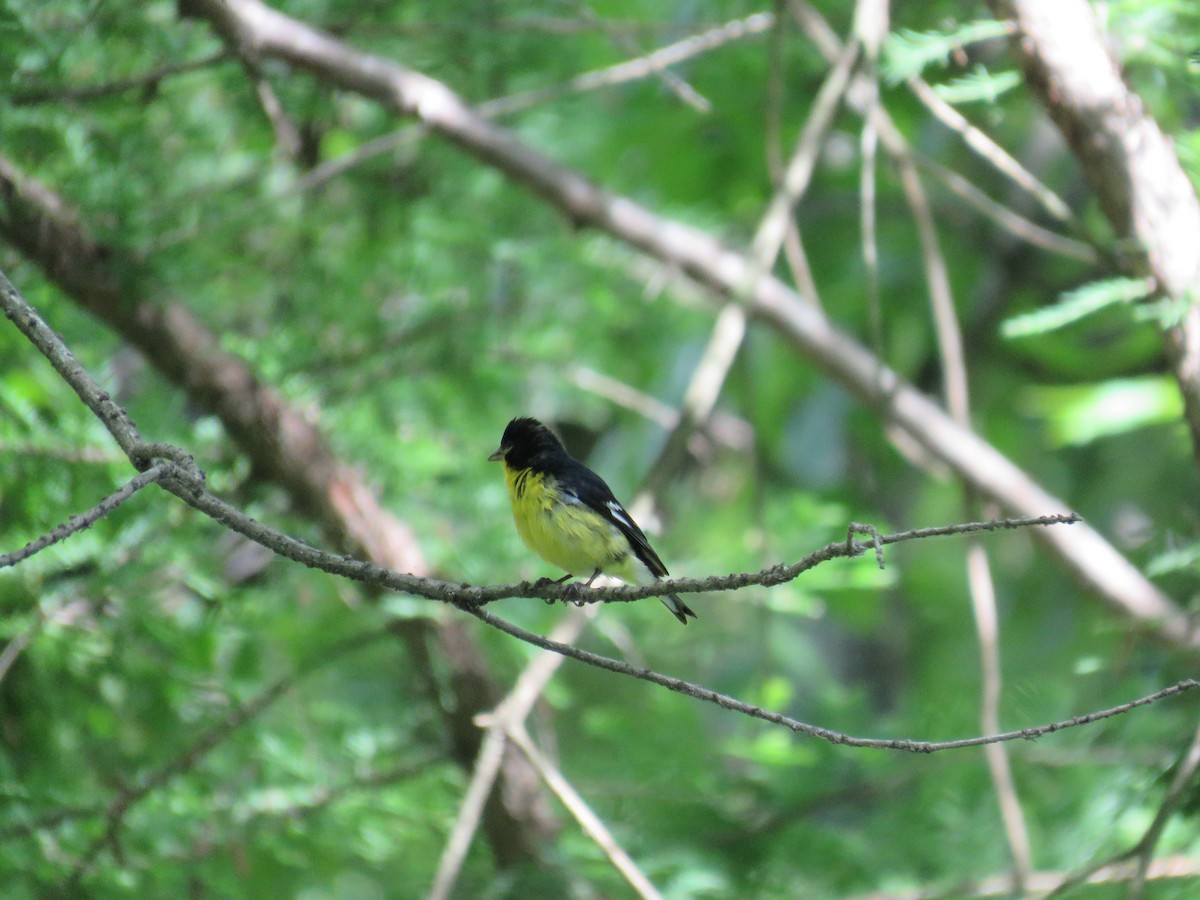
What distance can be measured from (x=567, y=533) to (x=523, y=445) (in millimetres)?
718

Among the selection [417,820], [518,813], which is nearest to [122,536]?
[417,820]

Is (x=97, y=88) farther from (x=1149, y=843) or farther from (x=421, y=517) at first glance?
(x=1149, y=843)

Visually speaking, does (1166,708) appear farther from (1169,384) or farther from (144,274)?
(144,274)

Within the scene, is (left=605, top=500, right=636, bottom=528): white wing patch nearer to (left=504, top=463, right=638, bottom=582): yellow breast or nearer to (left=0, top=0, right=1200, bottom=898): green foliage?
(left=504, top=463, right=638, bottom=582): yellow breast

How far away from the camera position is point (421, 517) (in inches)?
213

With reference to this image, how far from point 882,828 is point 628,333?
3362 millimetres

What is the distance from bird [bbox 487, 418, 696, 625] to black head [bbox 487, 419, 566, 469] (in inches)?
0.9

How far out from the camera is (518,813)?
520 cm

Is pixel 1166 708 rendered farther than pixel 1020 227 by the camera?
Yes

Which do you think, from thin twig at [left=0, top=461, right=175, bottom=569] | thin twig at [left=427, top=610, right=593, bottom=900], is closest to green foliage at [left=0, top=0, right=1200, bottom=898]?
thin twig at [left=427, top=610, right=593, bottom=900]

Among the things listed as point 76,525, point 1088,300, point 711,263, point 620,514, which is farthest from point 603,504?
point 76,525

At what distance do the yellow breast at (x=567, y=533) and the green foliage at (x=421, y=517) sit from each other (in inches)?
24.5

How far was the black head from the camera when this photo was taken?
4676mm

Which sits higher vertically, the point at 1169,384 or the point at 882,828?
the point at 1169,384
